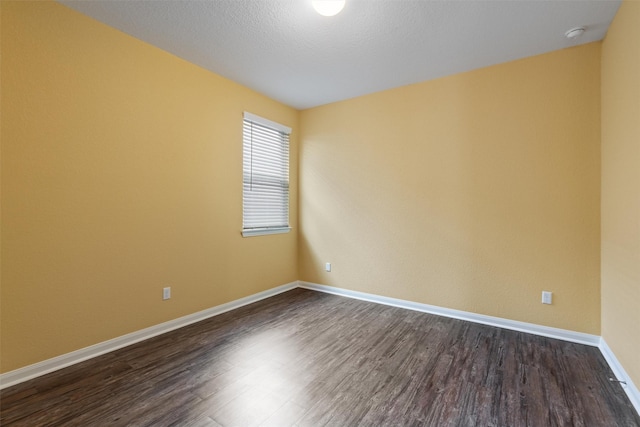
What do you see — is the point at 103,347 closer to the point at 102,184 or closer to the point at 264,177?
the point at 102,184

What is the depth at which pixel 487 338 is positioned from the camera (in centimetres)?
259

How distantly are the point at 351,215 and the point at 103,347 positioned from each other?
9.60 feet

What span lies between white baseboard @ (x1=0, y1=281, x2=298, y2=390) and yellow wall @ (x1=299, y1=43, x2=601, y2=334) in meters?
1.62

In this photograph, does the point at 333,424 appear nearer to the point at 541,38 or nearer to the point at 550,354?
the point at 550,354

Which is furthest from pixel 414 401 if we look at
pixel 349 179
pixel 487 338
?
pixel 349 179

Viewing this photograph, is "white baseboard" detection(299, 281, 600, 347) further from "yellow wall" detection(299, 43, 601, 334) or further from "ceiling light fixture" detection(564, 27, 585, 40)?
"ceiling light fixture" detection(564, 27, 585, 40)

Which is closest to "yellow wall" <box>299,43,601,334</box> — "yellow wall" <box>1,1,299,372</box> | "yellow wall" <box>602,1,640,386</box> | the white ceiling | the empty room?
the empty room

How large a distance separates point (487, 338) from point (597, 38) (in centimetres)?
283

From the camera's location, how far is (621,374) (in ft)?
6.30

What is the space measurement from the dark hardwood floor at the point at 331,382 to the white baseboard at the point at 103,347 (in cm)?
6

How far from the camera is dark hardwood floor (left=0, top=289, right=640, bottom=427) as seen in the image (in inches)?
62.8

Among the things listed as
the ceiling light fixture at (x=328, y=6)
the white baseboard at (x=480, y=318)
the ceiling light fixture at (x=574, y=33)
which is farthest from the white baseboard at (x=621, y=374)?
the ceiling light fixture at (x=328, y=6)

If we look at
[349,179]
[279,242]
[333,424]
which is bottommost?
[333,424]

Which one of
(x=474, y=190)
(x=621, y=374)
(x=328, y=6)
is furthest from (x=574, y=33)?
(x=621, y=374)
